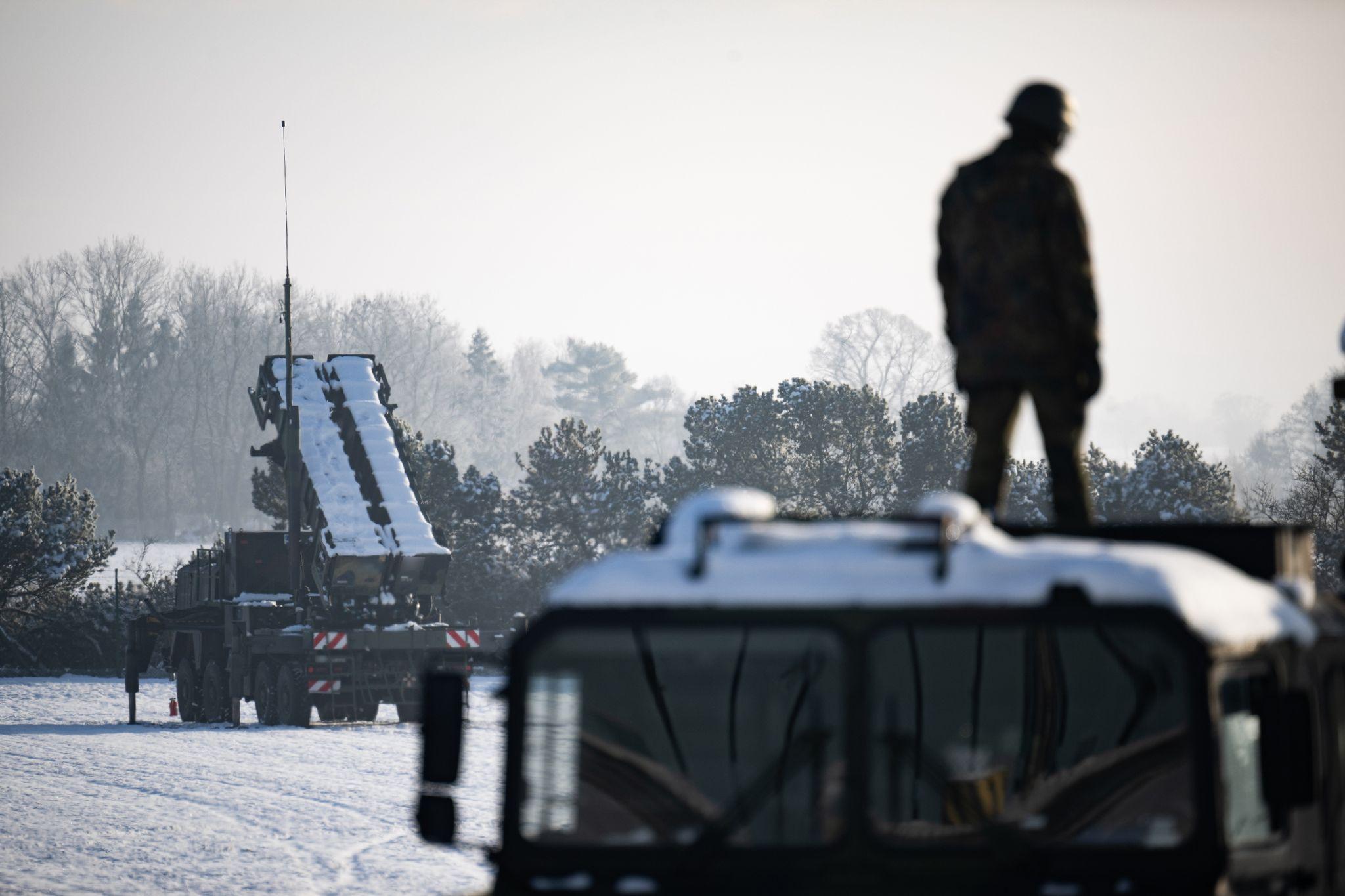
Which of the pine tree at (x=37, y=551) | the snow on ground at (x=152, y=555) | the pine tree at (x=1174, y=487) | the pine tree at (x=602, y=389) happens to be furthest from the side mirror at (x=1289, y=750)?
the pine tree at (x=602, y=389)

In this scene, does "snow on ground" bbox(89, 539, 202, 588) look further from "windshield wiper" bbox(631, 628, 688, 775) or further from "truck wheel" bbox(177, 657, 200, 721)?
"windshield wiper" bbox(631, 628, 688, 775)

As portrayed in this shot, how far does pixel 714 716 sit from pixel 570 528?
4650 cm

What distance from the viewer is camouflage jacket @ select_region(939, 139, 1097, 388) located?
5504 millimetres

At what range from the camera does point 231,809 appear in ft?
54.4

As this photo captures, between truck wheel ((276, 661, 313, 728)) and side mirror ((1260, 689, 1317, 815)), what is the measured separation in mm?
23195

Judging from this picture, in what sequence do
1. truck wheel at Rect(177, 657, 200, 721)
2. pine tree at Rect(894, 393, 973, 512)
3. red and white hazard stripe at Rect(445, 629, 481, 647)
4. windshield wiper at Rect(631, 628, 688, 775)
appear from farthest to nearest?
pine tree at Rect(894, 393, 973, 512) < truck wheel at Rect(177, 657, 200, 721) < red and white hazard stripe at Rect(445, 629, 481, 647) < windshield wiper at Rect(631, 628, 688, 775)

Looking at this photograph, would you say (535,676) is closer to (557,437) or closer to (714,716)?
(714,716)

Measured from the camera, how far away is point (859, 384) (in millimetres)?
91375

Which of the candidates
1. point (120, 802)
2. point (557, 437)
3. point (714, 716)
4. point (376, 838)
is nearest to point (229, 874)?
point (376, 838)

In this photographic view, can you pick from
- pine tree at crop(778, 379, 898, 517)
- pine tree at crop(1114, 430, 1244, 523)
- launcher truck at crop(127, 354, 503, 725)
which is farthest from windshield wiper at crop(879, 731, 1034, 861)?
pine tree at crop(778, 379, 898, 517)

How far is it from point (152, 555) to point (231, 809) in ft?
241

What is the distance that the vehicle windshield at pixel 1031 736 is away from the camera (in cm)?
378

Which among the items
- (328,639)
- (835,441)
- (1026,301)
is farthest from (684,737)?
(835,441)

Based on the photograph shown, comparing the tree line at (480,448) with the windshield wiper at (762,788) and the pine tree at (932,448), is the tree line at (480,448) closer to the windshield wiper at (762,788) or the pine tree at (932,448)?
the pine tree at (932,448)
